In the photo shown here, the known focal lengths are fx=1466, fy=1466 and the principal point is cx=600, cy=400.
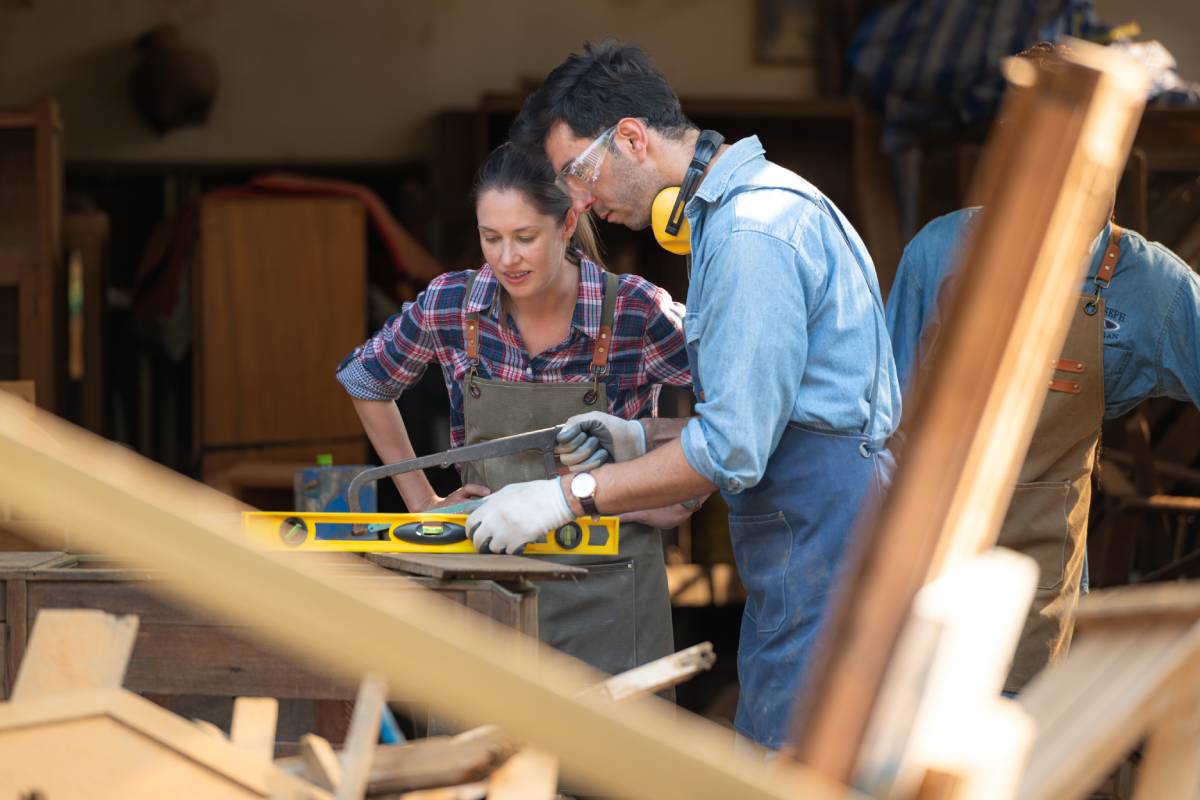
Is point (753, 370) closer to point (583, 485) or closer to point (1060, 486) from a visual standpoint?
point (583, 485)

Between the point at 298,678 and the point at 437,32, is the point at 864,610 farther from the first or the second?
the point at 437,32

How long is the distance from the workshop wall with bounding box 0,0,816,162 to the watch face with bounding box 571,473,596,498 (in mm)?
4511

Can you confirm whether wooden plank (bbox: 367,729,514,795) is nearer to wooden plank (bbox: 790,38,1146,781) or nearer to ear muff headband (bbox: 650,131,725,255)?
wooden plank (bbox: 790,38,1146,781)

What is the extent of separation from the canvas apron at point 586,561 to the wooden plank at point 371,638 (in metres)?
2.12

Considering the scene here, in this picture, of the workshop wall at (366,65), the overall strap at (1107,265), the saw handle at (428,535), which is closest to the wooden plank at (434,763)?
the saw handle at (428,535)

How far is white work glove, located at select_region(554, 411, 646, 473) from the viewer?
9.68 feet

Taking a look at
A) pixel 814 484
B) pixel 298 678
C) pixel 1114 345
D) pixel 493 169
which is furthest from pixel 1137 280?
pixel 298 678

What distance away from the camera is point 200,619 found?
2492mm

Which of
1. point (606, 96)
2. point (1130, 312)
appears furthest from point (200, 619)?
point (1130, 312)

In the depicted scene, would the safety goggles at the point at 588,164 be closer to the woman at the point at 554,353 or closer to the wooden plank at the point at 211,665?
the woman at the point at 554,353

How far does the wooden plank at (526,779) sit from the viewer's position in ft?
5.53

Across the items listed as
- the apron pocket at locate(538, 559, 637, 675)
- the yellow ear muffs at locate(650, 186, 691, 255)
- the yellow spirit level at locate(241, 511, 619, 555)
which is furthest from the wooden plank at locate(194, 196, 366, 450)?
→ the yellow ear muffs at locate(650, 186, 691, 255)

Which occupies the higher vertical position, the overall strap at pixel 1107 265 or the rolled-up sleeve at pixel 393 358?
the overall strap at pixel 1107 265

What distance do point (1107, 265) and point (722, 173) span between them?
1216 mm
